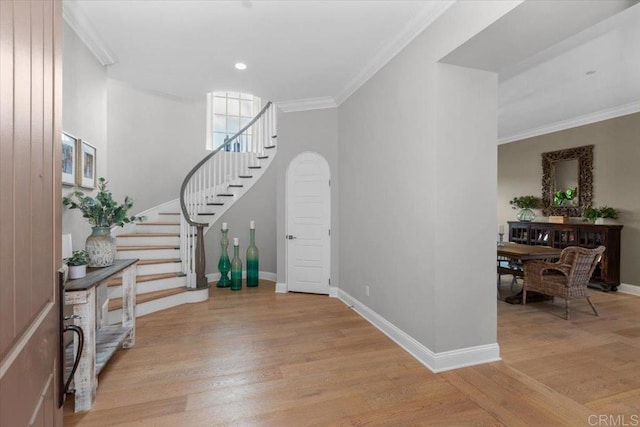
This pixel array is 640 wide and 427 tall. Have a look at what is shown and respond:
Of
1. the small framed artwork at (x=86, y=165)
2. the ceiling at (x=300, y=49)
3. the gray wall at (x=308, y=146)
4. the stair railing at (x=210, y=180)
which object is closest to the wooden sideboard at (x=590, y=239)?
the ceiling at (x=300, y=49)

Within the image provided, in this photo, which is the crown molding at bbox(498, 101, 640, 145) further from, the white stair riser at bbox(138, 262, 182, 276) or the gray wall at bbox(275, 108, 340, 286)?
the white stair riser at bbox(138, 262, 182, 276)

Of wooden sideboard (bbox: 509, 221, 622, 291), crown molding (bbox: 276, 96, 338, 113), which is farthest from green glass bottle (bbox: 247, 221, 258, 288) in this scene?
wooden sideboard (bbox: 509, 221, 622, 291)

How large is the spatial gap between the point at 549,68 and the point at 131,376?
507 cm

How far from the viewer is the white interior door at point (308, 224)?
4.56m

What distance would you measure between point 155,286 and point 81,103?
2.27 m

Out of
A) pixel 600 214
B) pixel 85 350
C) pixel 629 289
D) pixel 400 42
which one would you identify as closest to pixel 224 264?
pixel 85 350

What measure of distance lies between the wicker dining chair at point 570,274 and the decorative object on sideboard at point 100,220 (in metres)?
4.55

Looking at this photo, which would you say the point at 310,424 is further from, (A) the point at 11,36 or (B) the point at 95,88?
(B) the point at 95,88

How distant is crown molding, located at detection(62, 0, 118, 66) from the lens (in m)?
2.48

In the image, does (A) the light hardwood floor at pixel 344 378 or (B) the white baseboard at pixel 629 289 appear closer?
(A) the light hardwood floor at pixel 344 378

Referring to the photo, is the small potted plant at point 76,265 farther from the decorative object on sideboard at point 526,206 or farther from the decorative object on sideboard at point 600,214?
the decorative object on sideboard at point 526,206

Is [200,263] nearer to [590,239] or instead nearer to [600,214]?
[590,239]

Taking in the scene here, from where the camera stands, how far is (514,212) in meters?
6.70

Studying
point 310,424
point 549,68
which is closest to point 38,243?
point 310,424
